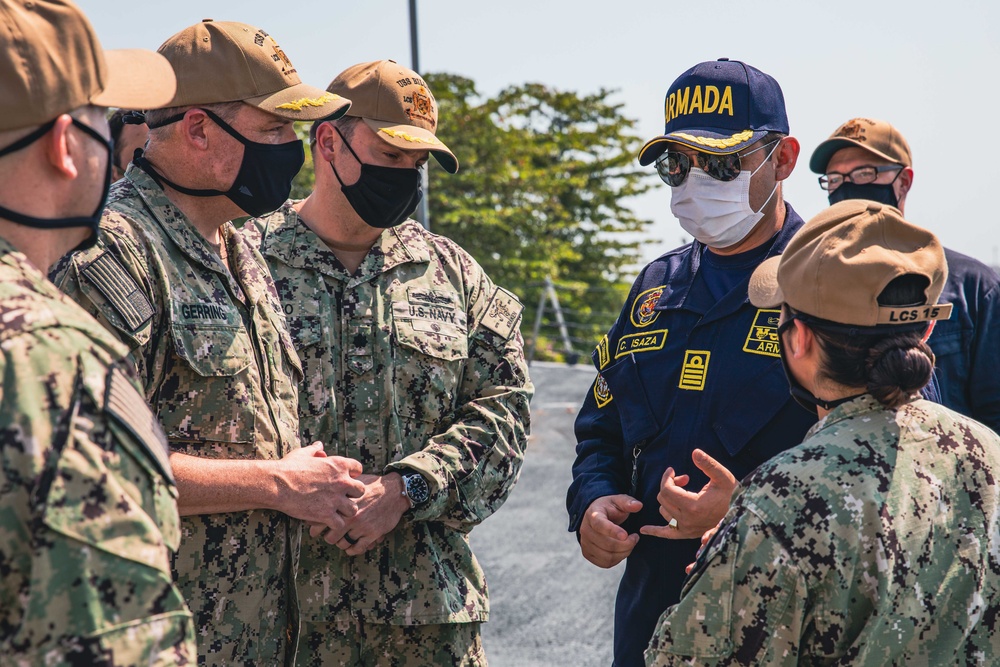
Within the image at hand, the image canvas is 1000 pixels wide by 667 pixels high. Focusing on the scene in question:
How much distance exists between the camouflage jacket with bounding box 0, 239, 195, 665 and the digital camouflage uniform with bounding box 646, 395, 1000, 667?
0.99m

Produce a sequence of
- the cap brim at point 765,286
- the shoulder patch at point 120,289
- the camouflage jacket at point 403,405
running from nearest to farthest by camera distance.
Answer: the cap brim at point 765,286 < the shoulder patch at point 120,289 < the camouflage jacket at point 403,405

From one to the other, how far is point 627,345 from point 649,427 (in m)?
0.32

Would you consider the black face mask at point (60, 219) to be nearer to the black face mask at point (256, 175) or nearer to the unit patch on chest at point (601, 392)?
the black face mask at point (256, 175)

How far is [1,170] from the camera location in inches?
55.9

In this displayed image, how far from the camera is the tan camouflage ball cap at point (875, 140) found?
4.10 metres

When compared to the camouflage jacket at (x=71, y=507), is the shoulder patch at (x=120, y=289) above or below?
below

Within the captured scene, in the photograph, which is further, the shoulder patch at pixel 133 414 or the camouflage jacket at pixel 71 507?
the shoulder patch at pixel 133 414

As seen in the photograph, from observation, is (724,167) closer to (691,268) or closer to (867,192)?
(691,268)

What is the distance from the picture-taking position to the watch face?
301 centimetres

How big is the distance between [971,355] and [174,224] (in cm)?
274

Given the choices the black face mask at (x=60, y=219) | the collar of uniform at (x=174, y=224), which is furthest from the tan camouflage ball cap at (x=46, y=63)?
the collar of uniform at (x=174, y=224)

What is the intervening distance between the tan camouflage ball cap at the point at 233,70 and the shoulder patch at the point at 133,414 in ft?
4.93

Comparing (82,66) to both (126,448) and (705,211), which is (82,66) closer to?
(126,448)

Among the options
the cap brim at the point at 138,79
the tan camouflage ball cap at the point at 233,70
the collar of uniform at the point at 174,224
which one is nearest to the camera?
the cap brim at the point at 138,79
